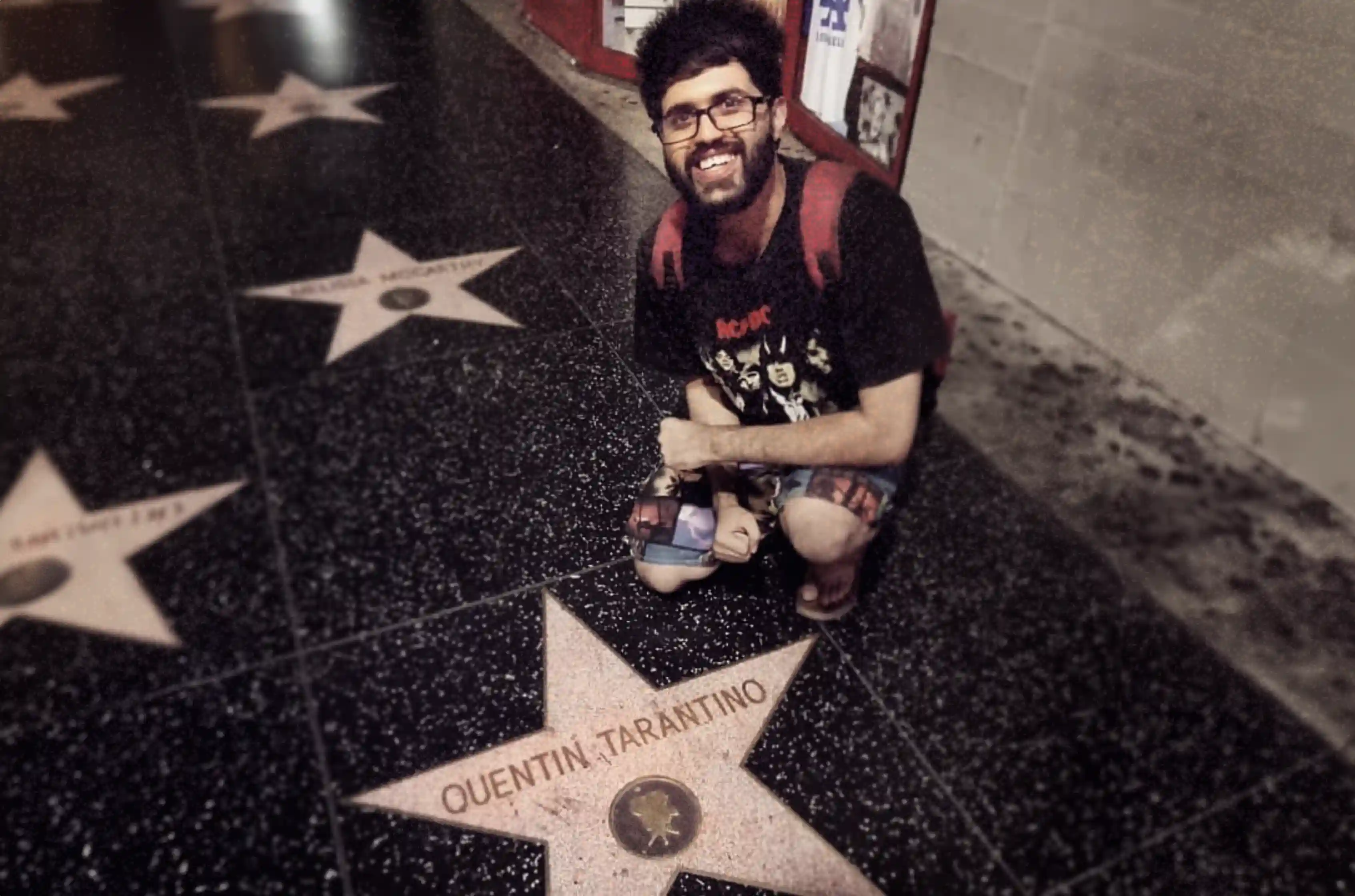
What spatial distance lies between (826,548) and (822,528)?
2.0 inches

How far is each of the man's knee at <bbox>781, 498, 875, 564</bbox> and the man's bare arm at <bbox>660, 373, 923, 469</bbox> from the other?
0.09 m

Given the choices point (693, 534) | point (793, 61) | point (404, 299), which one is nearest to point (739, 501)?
point (693, 534)

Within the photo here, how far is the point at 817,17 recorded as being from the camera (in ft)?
13.5

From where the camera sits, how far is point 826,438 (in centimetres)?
182

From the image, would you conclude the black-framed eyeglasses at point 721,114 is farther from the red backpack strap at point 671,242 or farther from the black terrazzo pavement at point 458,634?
the black terrazzo pavement at point 458,634

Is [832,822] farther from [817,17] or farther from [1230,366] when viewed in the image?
[817,17]

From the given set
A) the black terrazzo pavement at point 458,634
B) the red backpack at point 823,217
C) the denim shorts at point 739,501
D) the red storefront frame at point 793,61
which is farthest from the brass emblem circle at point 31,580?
the red storefront frame at point 793,61

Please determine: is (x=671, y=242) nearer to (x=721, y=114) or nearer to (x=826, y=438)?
(x=721, y=114)

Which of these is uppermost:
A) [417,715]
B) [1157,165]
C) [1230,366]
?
[1157,165]

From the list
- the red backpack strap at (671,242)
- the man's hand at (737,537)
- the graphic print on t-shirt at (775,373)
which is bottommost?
the man's hand at (737,537)

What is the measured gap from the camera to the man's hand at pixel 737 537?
6.55 ft

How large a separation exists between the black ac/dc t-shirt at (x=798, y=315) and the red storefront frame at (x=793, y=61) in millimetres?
970

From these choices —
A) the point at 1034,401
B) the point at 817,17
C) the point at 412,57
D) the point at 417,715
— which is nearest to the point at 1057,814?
the point at 417,715

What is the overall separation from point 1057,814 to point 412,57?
17.3 ft
